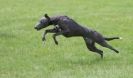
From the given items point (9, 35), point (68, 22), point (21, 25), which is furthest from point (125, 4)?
point (68, 22)

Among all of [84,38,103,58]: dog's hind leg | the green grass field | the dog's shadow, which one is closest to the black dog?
[84,38,103,58]: dog's hind leg

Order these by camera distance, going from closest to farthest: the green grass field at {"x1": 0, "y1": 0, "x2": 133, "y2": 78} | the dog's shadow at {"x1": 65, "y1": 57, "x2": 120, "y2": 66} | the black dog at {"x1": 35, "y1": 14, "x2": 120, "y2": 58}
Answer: the green grass field at {"x1": 0, "y1": 0, "x2": 133, "y2": 78}
the black dog at {"x1": 35, "y1": 14, "x2": 120, "y2": 58}
the dog's shadow at {"x1": 65, "y1": 57, "x2": 120, "y2": 66}

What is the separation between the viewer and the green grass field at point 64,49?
11219mm

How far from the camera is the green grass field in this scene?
1122 centimetres

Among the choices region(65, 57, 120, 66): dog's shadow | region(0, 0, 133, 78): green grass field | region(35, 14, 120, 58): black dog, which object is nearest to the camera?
region(0, 0, 133, 78): green grass field

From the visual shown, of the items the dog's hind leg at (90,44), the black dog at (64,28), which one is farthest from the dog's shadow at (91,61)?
the black dog at (64,28)

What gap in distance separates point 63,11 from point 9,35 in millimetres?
8138

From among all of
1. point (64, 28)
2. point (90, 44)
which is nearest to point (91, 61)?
point (90, 44)

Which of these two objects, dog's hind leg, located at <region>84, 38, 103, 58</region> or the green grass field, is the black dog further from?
the green grass field

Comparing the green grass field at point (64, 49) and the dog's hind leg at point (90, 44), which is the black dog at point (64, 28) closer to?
the dog's hind leg at point (90, 44)

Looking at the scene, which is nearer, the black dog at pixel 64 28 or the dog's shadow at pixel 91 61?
the black dog at pixel 64 28

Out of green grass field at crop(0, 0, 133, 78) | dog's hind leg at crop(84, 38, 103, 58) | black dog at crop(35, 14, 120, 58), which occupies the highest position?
black dog at crop(35, 14, 120, 58)

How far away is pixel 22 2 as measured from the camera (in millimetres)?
29391

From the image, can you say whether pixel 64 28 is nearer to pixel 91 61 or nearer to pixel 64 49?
pixel 91 61
